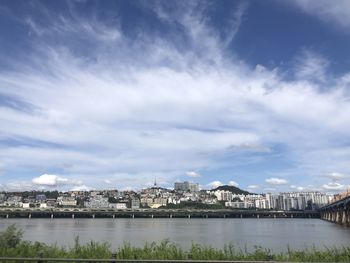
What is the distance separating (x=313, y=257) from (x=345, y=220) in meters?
167

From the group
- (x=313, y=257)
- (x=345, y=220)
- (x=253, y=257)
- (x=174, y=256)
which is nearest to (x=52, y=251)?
(x=174, y=256)

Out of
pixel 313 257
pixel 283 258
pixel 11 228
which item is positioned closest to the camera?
pixel 283 258

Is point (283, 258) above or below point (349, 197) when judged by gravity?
below

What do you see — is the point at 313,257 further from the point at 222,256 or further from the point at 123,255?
the point at 123,255

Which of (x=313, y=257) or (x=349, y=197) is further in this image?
(x=349, y=197)

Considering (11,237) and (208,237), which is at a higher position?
(208,237)

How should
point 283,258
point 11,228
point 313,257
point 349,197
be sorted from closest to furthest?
point 283,258 → point 313,257 → point 11,228 → point 349,197

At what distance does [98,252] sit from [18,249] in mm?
3393

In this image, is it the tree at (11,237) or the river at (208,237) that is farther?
the river at (208,237)

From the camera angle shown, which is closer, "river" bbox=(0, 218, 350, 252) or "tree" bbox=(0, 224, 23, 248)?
"tree" bbox=(0, 224, 23, 248)

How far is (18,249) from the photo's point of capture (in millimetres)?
17609

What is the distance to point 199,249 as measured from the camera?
58.9ft

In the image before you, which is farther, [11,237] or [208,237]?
[208,237]

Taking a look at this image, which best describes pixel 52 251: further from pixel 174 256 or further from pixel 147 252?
pixel 174 256
